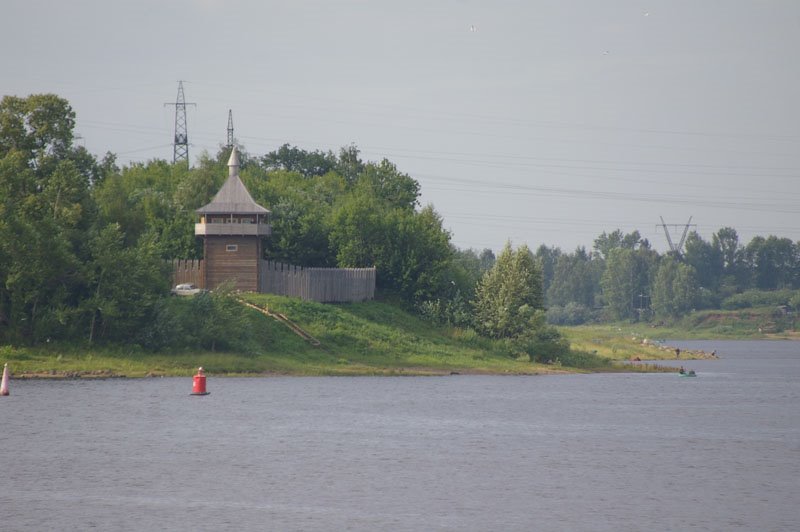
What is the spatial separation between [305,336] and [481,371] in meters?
14.4

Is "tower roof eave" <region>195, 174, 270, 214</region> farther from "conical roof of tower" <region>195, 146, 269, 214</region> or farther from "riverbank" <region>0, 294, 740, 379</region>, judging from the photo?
"riverbank" <region>0, 294, 740, 379</region>

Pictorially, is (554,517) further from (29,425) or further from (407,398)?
(407,398)

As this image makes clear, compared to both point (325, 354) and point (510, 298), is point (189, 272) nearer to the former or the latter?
point (325, 354)

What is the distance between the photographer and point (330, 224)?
118438 millimetres

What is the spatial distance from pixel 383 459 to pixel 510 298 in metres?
57.7

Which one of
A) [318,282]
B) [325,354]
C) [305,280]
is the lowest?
[325,354]

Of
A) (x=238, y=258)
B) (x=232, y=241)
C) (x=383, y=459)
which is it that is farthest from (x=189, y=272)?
(x=383, y=459)

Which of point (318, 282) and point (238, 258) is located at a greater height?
point (238, 258)

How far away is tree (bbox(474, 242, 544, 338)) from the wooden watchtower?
20264 millimetres

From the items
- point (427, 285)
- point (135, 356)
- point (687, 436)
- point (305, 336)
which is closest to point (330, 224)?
point (427, 285)

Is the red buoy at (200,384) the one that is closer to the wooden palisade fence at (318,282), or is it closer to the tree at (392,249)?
the wooden palisade fence at (318,282)

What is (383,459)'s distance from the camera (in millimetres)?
52125

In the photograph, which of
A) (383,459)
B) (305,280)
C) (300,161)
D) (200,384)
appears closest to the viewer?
(383,459)

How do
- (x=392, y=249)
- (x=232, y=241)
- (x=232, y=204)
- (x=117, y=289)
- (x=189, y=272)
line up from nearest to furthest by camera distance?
1. (x=117, y=289)
2. (x=232, y=241)
3. (x=232, y=204)
4. (x=189, y=272)
5. (x=392, y=249)
